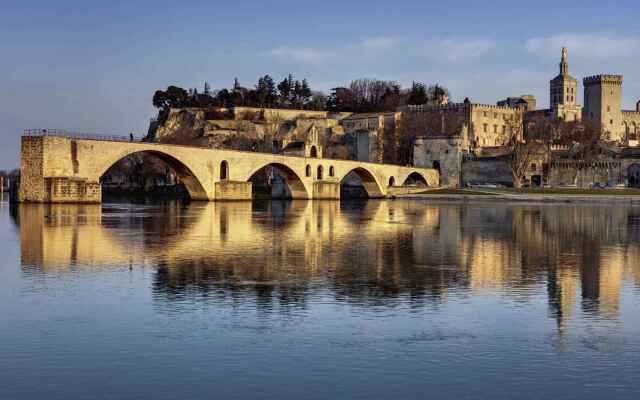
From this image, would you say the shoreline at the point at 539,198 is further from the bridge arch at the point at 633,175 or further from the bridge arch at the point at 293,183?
the bridge arch at the point at 633,175

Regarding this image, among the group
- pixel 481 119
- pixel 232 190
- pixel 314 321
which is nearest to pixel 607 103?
pixel 481 119

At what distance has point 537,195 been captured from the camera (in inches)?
2650

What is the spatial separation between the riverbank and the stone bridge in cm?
560

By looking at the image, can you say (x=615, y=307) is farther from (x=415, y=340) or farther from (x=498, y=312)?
(x=415, y=340)

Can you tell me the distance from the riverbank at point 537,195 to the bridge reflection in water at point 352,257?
2975 cm

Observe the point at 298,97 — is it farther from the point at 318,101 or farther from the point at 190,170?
the point at 190,170

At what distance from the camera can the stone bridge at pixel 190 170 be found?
45.8 m

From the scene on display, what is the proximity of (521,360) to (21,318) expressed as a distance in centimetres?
730

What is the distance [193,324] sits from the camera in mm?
11945

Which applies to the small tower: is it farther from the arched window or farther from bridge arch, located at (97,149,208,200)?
bridge arch, located at (97,149,208,200)

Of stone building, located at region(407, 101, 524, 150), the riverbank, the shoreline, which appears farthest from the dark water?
stone building, located at region(407, 101, 524, 150)

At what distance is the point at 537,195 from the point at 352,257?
161 ft

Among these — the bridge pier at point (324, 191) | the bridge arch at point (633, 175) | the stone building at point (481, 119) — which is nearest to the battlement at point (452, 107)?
the stone building at point (481, 119)

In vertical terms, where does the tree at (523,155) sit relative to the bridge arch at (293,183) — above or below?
above
